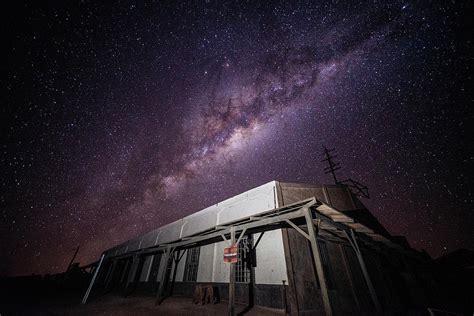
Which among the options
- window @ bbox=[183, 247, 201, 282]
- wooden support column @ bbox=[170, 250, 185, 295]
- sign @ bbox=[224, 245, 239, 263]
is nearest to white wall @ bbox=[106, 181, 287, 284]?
wooden support column @ bbox=[170, 250, 185, 295]

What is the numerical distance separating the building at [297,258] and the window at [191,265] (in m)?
0.06

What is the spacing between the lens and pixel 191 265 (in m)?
13.8

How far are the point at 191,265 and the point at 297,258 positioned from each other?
8.36m

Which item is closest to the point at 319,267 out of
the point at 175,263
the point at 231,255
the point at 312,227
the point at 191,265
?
the point at 312,227

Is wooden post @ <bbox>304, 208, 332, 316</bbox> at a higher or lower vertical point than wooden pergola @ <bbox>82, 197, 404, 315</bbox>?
lower

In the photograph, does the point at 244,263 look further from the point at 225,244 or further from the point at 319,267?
the point at 319,267

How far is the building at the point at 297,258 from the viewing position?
25.5 feet

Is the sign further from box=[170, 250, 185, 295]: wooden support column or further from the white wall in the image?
box=[170, 250, 185, 295]: wooden support column

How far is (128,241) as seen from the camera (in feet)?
91.7

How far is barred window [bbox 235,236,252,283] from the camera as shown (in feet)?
33.3

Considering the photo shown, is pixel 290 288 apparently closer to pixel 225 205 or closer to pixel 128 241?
pixel 225 205

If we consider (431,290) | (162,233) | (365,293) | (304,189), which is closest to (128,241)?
(162,233)

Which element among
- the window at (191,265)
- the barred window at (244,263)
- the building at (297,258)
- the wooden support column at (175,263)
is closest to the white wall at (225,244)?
the building at (297,258)

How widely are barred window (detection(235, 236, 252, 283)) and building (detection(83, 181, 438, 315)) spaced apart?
0.16ft
